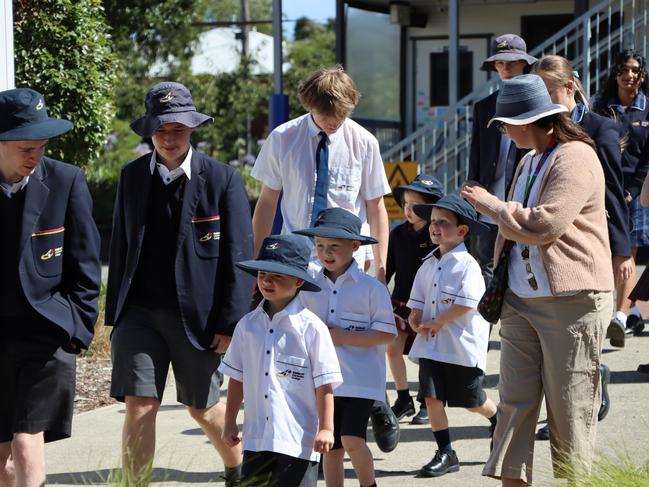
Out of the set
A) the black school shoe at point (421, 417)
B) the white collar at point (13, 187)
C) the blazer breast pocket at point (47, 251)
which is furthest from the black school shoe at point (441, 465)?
the white collar at point (13, 187)

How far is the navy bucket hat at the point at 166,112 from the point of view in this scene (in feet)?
17.4

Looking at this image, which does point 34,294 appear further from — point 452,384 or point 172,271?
point 452,384

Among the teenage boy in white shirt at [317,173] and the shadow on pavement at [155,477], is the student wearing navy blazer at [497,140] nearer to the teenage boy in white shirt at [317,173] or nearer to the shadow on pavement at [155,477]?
the teenage boy in white shirt at [317,173]

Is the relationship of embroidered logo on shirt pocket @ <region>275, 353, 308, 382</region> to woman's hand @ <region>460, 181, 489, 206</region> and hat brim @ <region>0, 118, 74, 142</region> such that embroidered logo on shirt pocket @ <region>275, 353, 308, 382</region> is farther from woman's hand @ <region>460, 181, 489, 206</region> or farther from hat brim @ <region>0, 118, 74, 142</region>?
hat brim @ <region>0, 118, 74, 142</region>

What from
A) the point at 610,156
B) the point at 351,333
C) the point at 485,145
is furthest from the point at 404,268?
the point at 351,333

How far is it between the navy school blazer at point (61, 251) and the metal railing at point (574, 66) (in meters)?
9.69

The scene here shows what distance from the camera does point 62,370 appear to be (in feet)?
16.0

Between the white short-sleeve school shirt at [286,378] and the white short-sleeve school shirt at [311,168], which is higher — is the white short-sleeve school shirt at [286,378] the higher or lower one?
the lower one

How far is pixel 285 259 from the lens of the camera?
489 centimetres

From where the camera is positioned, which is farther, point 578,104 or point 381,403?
point 578,104

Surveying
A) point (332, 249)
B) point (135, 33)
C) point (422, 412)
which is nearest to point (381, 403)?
point (332, 249)

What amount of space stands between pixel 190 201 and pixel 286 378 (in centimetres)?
105

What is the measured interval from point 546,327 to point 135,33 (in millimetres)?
16015

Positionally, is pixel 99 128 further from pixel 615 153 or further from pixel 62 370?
pixel 62 370
